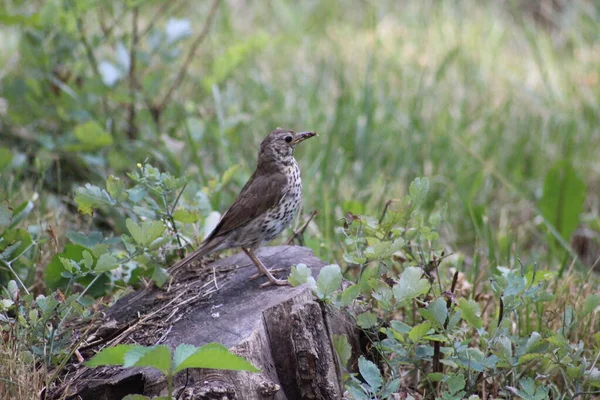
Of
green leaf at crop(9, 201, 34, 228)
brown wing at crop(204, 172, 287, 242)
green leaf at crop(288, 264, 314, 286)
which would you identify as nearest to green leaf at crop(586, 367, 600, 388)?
green leaf at crop(288, 264, 314, 286)

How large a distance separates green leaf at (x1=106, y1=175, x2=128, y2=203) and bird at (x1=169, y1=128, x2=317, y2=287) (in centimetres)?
39

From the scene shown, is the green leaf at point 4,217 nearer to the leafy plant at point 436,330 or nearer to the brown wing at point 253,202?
the brown wing at point 253,202

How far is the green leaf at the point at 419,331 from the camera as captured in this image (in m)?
3.03

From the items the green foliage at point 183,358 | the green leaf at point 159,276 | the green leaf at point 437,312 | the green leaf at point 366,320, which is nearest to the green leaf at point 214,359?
the green foliage at point 183,358

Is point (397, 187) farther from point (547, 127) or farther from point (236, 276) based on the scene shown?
point (236, 276)

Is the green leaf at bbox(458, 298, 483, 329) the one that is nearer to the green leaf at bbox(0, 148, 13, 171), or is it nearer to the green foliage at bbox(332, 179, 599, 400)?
the green foliage at bbox(332, 179, 599, 400)

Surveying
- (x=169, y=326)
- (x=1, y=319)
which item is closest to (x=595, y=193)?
(x=169, y=326)

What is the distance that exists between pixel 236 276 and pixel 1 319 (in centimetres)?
100

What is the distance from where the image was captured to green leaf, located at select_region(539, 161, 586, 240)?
19.0 feet

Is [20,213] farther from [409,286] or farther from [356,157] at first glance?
[356,157]

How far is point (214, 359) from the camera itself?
2.59 metres

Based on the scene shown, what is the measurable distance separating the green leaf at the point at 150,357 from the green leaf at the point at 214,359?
0.04 metres

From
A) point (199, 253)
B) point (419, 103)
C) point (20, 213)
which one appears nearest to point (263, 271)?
point (199, 253)

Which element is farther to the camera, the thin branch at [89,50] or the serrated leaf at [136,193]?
the thin branch at [89,50]
